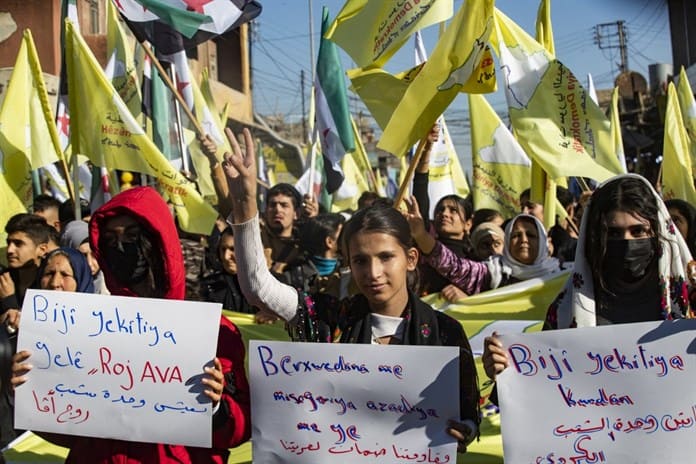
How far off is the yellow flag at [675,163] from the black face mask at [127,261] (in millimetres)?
5404

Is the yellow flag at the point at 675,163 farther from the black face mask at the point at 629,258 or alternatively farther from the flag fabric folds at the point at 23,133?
the flag fabric folds at the point at 23,133

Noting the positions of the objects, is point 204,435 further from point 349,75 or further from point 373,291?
point 349,75

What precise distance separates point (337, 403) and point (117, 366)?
65 cm

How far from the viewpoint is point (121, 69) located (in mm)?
8266

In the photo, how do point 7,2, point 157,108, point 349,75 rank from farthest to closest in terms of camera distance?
point 7,2 → point 157,108 → point 349,75

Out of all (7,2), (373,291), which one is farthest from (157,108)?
(7,2)

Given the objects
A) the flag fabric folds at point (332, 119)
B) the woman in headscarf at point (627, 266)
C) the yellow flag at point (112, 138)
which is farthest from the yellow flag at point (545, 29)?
the woman in headscarf at point (627, 266)

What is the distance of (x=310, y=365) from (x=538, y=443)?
68 centimetres

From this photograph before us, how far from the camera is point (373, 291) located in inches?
108

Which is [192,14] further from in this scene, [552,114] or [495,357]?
[495,357]

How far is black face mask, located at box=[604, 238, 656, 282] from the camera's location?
2.73 metres

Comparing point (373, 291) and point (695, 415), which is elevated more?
point (373, 291)

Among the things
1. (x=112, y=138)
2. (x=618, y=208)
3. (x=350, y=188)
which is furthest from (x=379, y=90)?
(x=350, y=188)

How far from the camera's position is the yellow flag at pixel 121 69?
26.8 feet
